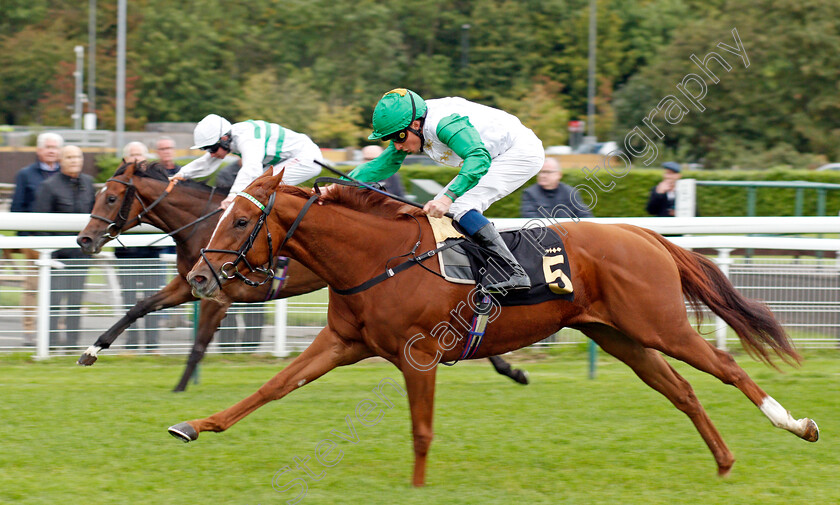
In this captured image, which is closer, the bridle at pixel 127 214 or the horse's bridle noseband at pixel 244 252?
the horse's bridle noseband at pixel 244 252

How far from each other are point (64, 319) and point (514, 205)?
1128cm

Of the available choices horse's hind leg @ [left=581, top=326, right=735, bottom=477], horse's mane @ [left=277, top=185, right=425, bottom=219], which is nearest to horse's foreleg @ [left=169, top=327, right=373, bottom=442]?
horse's mane @ [left=277, top=185, right=425, bottom=219]

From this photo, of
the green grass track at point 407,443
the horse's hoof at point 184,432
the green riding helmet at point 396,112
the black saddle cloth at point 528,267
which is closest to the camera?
the horse's hoof at point 184,432

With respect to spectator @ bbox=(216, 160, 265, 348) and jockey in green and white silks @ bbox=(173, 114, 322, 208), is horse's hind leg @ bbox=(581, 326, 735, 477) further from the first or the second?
spectator @ bbox=(216, 160, 265, 348)

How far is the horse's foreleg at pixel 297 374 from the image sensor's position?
3789 mm

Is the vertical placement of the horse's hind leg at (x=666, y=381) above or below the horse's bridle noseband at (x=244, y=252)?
below

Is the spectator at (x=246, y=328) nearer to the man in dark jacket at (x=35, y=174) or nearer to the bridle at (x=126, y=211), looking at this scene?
the bridle at (x=126, y=211)

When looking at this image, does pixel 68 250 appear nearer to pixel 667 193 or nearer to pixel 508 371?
pixel 508 371

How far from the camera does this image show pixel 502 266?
13.2 feet

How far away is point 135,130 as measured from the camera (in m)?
35.2

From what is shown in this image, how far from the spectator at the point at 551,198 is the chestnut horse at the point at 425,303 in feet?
6.62

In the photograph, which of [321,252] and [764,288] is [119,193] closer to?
[321,252]

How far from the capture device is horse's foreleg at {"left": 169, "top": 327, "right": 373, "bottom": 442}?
12.4ft

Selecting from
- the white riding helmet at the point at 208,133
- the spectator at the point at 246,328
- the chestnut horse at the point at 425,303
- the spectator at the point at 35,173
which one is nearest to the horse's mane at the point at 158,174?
the white riding helmet at the point at 208,133
